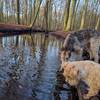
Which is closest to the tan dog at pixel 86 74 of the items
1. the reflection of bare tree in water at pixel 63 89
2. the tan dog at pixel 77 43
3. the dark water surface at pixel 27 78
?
the reflection of bare tree in water at pixel 63 89

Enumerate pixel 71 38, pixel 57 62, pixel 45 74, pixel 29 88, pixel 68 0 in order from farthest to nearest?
pixel 68 0, pixel 57 62, pixel 71 38, pixel 45 74, pixel 29 88

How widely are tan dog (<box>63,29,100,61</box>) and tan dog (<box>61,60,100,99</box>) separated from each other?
8.03ft

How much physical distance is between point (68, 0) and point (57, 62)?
22.6 m

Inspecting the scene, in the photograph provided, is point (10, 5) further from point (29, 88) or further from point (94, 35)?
point (29, 88)

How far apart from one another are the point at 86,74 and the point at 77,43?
4.11 metres

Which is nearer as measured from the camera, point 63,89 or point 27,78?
point 63,89

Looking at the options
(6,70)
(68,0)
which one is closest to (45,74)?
(6,70)

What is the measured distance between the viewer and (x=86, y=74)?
681cm

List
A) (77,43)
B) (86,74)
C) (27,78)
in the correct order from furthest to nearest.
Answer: (77,43) → (27,78) → (86,74)

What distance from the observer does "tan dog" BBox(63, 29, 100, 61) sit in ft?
32.9

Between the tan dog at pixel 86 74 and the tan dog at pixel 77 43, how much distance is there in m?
2.45

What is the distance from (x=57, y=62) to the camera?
12609 millimetres

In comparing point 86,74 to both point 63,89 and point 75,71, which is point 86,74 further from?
point 63,89

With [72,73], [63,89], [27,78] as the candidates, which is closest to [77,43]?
[27,78]
